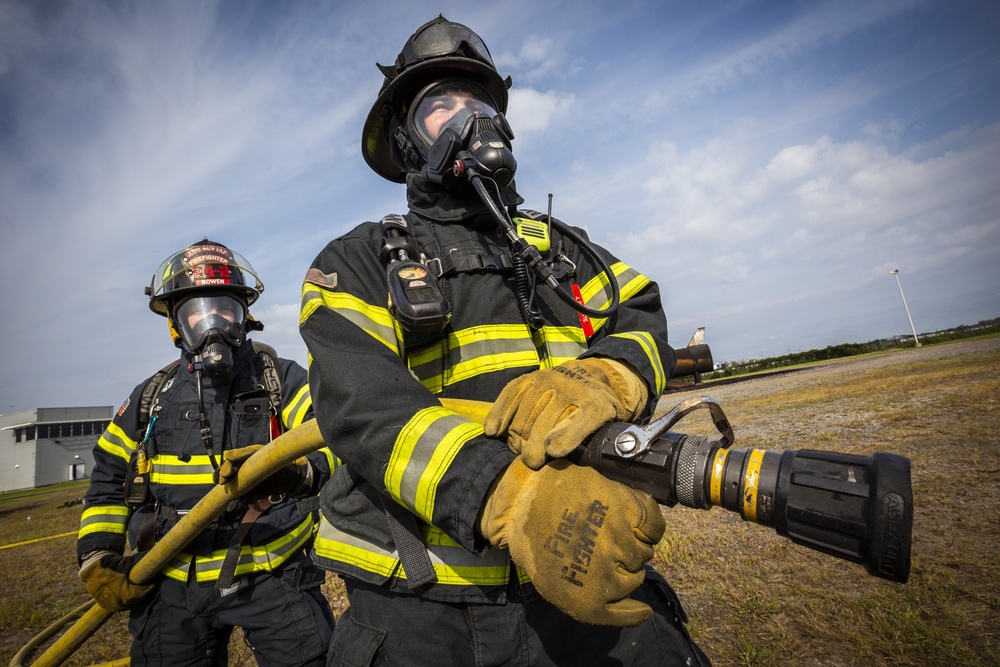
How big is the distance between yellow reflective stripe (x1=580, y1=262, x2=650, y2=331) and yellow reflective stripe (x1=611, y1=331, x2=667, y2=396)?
0.33m

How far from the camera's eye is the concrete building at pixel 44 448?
3894 centimetres

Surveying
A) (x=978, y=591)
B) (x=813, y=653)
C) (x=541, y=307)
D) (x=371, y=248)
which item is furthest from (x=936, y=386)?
(x=371, y=248)

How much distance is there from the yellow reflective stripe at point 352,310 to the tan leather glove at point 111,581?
305 cm

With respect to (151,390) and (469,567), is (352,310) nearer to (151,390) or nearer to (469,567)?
(469,567)

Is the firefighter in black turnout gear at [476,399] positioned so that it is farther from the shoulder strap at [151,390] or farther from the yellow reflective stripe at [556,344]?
the shoulder strap at [151,390]

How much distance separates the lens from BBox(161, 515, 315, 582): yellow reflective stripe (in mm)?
3275

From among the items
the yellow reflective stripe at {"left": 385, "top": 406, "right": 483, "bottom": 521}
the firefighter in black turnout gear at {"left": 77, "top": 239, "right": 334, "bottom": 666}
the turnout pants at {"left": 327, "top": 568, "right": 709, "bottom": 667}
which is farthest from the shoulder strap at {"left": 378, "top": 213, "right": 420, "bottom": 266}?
the firefighter in black turnout gear at {"left": 77, "top": 239, "right": 334, "bottom": 666}

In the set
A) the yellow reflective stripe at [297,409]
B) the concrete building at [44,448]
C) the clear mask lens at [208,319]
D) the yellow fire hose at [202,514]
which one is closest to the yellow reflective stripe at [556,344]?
the yellow fire hose at [202,514]

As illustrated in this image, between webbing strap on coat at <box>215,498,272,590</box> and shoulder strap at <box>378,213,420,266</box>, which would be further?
webbing strap on coat at <box>215,498,272,590</box>

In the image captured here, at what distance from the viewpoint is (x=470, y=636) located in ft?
4.95

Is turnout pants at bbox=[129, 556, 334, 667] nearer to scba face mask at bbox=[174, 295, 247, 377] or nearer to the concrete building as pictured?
scba face mask at bbox=[174, 295, 247, 377]

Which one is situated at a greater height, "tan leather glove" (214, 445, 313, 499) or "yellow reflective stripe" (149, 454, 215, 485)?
"yellow reflective stripe" (149, 454, 215, 485)

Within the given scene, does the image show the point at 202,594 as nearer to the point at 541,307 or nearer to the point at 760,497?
the point at 541,307

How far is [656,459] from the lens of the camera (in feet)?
3.54
